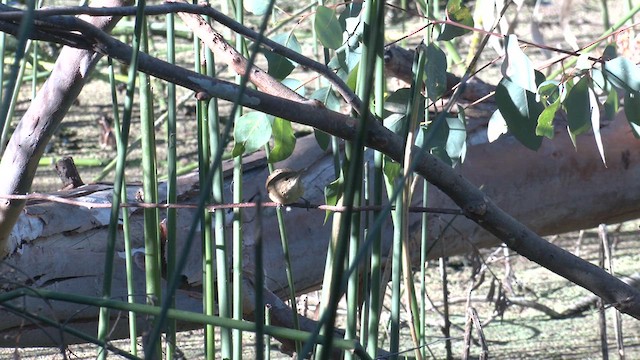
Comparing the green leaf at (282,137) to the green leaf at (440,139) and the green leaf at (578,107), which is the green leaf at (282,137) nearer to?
the green leaf at (440,139)

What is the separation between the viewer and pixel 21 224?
3.32ft

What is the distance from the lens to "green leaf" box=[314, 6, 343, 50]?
0.64m

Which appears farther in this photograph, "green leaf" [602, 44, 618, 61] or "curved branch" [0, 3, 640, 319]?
"green leaf" [602, 44, 618, 61]

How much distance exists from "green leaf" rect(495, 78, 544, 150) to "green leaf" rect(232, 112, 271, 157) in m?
0.16

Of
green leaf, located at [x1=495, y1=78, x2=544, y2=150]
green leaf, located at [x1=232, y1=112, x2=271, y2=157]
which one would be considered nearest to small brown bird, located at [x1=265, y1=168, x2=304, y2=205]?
green leaf, located at [x1=232, y1=112, x2=271, y2=157]

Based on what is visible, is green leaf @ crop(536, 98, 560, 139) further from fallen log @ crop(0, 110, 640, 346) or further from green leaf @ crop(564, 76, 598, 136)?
fallen log @ crop(0, 110, 640, 346)

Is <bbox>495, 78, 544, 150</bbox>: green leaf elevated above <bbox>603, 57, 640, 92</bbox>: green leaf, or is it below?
below

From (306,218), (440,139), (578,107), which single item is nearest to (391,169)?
(440,139)

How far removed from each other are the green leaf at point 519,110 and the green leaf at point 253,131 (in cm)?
16

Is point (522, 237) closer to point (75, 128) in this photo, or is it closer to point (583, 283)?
point (583, 283)

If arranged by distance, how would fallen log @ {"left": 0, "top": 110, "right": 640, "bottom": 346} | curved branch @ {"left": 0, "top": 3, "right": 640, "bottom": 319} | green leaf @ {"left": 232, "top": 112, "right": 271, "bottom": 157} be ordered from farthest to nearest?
fallen log @ {"left": 0, "top": 110, "right": 640, "bottom": 346} < green leaf @ {"left": 232, "top": 112, "right": 271, "bottom": 157} < curved branch @ {"left": 0, "top": 3, "right": 640, "bottom": 319}

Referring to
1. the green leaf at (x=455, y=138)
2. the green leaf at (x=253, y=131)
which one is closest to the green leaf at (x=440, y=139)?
the green leaf at (x=455, y=138)

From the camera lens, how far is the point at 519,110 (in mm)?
641

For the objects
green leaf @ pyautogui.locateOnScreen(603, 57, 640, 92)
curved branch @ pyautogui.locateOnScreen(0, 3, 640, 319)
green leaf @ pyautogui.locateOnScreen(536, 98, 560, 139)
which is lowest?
curved branch @ pyautogui.locateOnScreen(0, 3, 640, 319)
